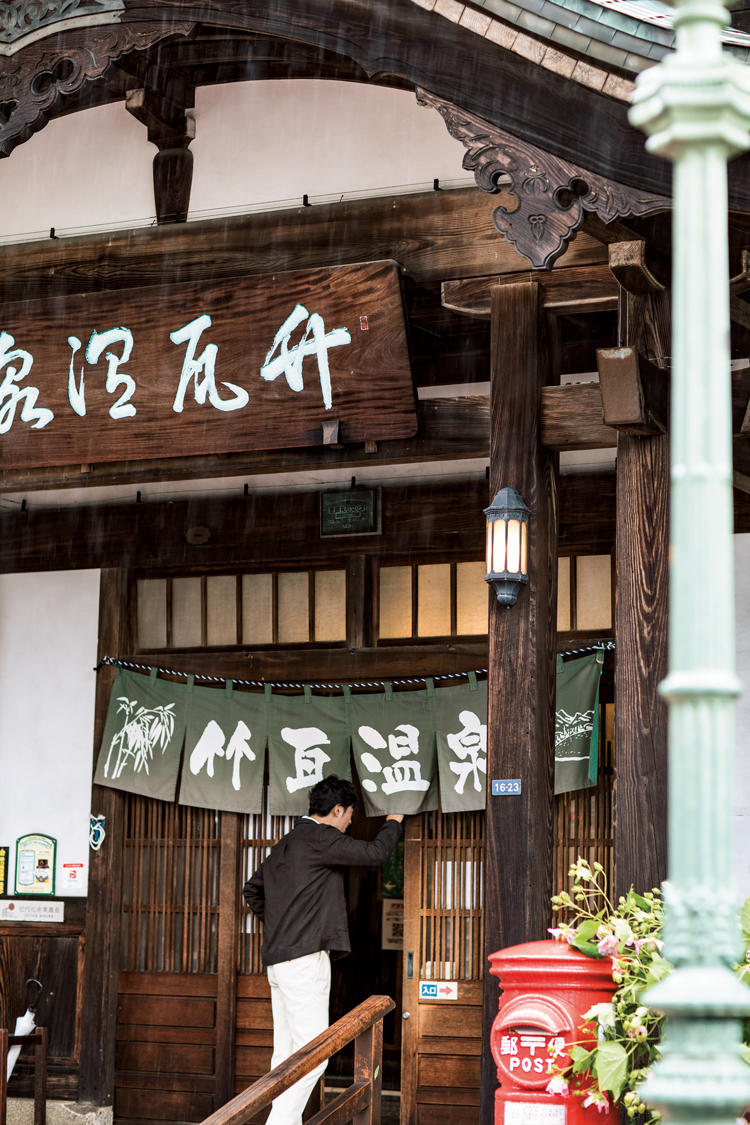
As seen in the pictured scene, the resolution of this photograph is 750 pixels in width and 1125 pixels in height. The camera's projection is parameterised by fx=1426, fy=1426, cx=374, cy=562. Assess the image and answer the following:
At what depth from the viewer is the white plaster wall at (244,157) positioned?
27.1ft

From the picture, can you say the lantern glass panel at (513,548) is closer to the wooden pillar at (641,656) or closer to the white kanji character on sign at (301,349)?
the wooden pillar at (641,656)

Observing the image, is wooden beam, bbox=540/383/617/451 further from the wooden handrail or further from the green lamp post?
the green lamp post

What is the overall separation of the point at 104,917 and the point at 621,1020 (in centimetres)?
572

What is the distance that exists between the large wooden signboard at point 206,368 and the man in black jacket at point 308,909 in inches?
101

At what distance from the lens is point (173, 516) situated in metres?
10.2

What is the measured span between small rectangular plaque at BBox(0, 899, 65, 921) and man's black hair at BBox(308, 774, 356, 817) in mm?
2441

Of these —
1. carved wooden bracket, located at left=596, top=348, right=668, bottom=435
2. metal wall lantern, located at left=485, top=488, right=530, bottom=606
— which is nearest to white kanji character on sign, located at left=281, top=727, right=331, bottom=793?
metal wall lantern, located at left=485, top=488, right=530, bottom=606

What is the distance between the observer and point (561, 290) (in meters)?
7.04

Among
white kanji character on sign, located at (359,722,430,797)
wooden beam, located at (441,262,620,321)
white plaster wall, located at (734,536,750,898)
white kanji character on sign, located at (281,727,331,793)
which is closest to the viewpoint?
wooden beam, located at (441,262,620,321)

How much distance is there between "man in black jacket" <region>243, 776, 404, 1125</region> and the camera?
27.7ft

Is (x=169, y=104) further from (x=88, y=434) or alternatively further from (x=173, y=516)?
(x=173, y=516)

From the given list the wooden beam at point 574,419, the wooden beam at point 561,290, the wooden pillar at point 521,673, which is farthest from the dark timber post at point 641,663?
the wooden beam at point 561,290

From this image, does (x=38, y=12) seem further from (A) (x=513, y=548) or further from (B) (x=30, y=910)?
(B) (x=30, y=910)

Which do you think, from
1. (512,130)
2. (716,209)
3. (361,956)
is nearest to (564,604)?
(512,130)
